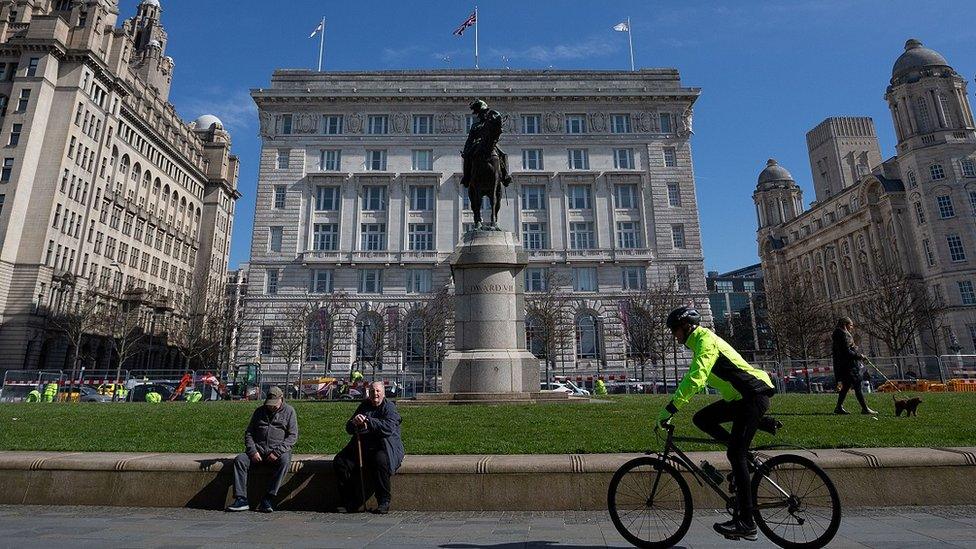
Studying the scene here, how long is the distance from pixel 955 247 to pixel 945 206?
533 cm

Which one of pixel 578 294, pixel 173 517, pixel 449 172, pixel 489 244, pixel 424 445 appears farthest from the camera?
pixel 449 172

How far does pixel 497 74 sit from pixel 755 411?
2537 inches

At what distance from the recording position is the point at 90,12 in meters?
62.5

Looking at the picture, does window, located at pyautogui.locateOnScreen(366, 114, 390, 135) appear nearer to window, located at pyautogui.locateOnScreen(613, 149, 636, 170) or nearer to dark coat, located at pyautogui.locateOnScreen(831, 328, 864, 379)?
window, located at pyautogui.locateOnScreen(613, 149, 636, 170)

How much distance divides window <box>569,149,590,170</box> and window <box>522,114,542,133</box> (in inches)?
188

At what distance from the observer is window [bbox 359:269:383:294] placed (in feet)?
189

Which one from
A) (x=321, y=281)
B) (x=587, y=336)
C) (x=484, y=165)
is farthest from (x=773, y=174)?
(x=484, y=165)

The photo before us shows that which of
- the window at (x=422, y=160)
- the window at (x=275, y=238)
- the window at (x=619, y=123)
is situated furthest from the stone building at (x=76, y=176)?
the window at (x=619, y=123)

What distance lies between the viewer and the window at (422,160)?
61.6 m

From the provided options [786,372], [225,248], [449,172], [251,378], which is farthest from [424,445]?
[225,248]

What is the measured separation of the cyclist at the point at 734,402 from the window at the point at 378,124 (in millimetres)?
61009

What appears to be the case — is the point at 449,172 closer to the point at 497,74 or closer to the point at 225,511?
the point at 497,74

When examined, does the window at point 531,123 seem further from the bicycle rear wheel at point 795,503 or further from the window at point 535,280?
the bicycle rear wheel at point 795,503

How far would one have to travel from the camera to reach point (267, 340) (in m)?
55.3
